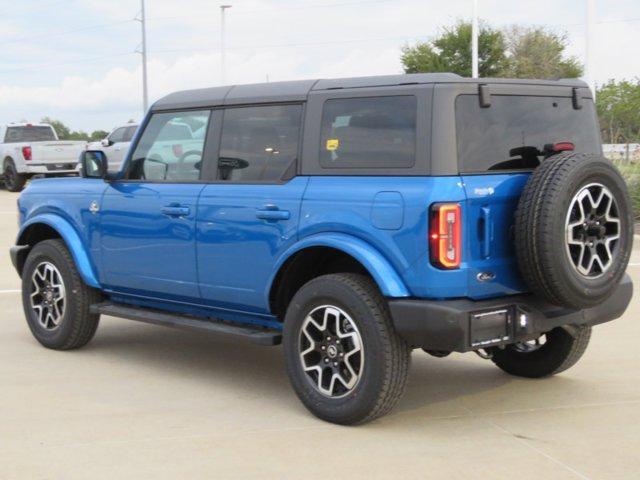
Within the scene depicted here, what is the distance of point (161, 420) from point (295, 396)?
2.91ft

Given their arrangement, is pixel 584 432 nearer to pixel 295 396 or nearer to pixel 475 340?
Answer: pixel 475 340

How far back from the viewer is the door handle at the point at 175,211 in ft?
21.0

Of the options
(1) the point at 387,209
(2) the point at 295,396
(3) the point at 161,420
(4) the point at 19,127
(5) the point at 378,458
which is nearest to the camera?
(5) the point at 378,458

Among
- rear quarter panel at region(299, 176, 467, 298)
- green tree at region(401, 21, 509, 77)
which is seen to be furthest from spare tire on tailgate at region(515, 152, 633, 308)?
green tree at region(401, 21, 509, 77)

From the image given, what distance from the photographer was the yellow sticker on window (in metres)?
5.76

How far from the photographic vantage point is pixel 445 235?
5.17 m

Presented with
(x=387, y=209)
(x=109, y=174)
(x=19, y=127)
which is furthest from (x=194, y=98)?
(x=19, y=127)

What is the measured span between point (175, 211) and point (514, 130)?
2.11m

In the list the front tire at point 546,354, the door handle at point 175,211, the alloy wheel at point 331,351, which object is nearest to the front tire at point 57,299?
the door handle at point 175,211

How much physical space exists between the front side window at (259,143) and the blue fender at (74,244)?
4.54 ft

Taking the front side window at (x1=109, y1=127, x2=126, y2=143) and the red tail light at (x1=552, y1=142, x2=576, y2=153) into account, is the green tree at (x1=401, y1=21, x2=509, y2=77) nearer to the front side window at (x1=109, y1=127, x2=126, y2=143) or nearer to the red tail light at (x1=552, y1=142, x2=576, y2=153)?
the front side window at (x1=109, y1=127, x2=126, y2=143)

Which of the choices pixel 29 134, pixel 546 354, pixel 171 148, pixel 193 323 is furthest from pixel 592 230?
pixel 29 134

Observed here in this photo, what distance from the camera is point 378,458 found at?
196 inches

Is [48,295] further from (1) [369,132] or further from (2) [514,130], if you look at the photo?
(2) [514,130]
